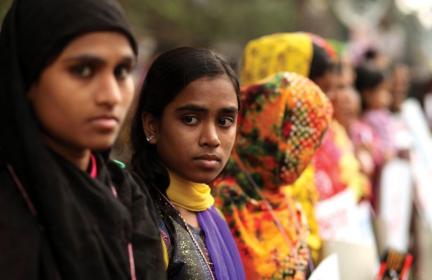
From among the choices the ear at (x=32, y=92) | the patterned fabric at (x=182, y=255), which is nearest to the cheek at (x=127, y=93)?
the ear at (x=32, y=92)

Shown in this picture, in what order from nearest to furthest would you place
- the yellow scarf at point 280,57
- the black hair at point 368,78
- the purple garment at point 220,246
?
1. the purple garment at point 220,246
2. the yellow scarf at point 280,57
3. the black hair at point 368,78

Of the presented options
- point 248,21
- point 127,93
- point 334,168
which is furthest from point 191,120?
point 248,21

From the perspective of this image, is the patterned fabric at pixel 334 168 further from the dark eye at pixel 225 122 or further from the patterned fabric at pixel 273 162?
the dark eye at pixel 225 122

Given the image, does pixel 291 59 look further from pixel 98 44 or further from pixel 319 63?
pixel 98 44

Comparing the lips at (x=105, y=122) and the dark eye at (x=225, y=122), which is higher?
the lips at (x=105, y=122)

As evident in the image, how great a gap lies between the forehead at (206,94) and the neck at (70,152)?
2.60 ft

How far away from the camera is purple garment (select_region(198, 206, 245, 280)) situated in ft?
9.25

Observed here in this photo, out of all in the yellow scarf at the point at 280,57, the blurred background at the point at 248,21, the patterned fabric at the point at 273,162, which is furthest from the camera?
the blurred background at the point at 248,21

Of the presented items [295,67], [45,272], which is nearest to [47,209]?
[45,272]

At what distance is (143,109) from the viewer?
9.77 ft

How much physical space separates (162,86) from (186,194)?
0.41 meters

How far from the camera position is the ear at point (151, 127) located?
2.96 metres

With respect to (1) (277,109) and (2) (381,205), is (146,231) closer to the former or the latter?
(1) (277,109)

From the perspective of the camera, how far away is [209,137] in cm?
282
